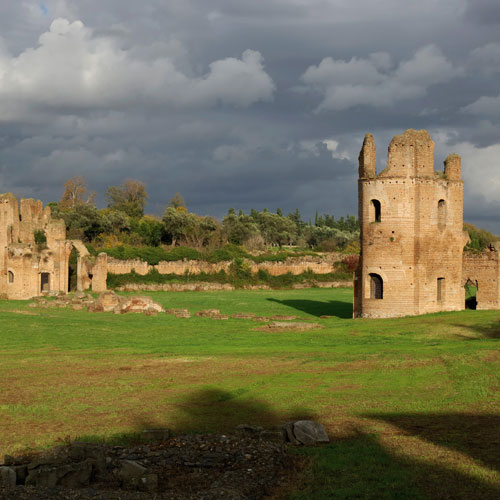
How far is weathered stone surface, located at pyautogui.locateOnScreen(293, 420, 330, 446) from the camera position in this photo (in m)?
10.3

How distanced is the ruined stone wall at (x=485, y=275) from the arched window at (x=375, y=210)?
4.70 m

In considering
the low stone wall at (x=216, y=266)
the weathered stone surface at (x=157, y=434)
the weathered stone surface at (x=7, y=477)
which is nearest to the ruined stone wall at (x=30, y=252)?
the low stone wall at (x=216, y=266)

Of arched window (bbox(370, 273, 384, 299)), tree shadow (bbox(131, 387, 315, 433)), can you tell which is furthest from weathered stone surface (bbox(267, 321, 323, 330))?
tree shadow (bbox(131, 387, 315, 433))

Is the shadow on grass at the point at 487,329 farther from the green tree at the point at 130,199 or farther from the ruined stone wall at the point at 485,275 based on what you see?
the green tree at the point at 130,199

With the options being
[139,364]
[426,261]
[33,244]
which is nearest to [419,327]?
[426,261]

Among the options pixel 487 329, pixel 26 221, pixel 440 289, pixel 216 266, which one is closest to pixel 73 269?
pixel 26 221

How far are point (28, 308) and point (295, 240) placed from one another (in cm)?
7700

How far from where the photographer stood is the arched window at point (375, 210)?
105 ft

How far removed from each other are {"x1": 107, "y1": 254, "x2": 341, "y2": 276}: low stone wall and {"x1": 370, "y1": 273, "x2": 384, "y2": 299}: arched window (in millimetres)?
31324

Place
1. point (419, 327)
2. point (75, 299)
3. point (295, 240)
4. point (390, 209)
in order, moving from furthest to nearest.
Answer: point (295, 240) < point (75, 299) < point (390, 209) < point (419, 327)

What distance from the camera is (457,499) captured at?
25.3ft

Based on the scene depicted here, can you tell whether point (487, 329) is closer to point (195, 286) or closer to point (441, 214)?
point (441, 214)

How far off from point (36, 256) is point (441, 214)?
2880cm

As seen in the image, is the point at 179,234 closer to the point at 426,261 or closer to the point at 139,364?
the point at 426,261
